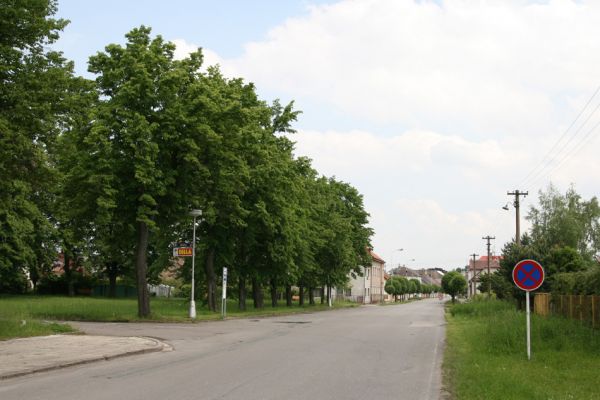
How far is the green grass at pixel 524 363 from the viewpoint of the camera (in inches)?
405

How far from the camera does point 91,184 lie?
28.2m

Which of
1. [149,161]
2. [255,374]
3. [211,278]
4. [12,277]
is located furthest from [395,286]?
[255,374]

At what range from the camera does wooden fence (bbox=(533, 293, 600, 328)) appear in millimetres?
19781

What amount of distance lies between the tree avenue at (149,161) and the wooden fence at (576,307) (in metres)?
16.6

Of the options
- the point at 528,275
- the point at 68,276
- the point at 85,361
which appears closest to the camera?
the point at 85,361

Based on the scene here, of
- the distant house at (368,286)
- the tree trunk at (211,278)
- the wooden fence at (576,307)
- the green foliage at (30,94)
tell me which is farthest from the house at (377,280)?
the green foliage at (30,94)

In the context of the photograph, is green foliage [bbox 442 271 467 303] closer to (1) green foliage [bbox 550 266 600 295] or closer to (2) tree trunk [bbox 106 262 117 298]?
(2) tree trunk [bbox 106 262 117 298]

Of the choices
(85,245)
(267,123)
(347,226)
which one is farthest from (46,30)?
(85,245)

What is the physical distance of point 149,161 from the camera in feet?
91.4

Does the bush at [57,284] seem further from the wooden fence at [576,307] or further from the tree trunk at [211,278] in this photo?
the wooden fence at [576,307]

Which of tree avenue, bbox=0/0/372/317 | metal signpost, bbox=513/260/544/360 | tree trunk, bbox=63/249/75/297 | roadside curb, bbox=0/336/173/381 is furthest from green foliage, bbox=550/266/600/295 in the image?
tree trunk, bbox=63/249/75/297

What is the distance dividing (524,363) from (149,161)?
1895 centimetres

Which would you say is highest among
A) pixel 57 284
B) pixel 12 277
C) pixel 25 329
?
pixel 12 277

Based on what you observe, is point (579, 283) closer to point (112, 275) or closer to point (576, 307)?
point (576, 307)
